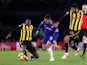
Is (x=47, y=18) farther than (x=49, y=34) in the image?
No

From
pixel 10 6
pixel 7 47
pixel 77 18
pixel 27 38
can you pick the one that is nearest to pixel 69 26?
pixel 77 18

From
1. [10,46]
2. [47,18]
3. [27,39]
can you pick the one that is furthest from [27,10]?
[47,18]

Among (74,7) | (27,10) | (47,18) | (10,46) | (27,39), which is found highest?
(27,10)

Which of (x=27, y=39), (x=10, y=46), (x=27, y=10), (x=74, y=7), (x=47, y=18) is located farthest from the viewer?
(x=27, y=10)

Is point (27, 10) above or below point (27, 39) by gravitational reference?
above

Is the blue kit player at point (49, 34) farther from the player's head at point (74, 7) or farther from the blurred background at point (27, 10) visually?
the blurred background at point (27, 10)

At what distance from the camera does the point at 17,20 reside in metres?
38.7

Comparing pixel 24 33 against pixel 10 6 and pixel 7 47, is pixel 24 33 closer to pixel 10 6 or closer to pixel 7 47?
pixel 7 47

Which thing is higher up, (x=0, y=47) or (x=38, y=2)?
(x=38, y=2)

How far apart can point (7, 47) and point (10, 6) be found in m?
5.98

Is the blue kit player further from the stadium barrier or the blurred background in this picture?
the blurred background

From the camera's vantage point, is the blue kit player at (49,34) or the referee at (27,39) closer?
the blue kit player at (49,34)

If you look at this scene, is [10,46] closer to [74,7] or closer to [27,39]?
[27,39]

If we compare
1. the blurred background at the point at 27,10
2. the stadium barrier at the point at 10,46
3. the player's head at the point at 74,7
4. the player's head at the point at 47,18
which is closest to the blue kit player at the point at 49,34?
the player's head at the point at 47,18
